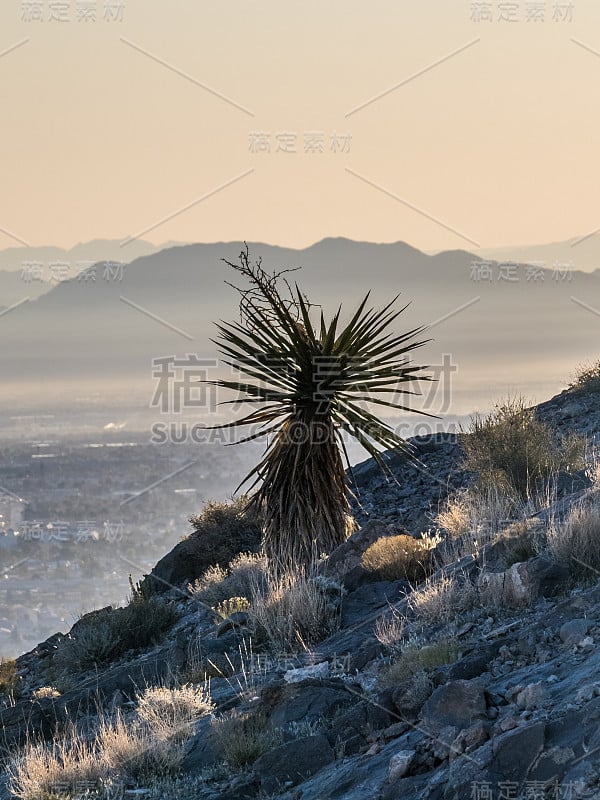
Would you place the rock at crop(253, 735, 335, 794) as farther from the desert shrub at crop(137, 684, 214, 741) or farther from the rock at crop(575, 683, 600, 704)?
the rock at crop(575, 683, 600, 704)

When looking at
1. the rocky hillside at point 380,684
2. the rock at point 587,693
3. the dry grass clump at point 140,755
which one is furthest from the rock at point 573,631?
the dry grass clump at point 140,755

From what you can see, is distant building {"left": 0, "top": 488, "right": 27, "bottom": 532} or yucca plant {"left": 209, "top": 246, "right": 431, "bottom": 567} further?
distant building {"left": 0, "top": 488, "right": 27, "bottom": 532}

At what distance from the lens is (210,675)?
1139 cm

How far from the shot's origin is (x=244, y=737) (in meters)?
8.41

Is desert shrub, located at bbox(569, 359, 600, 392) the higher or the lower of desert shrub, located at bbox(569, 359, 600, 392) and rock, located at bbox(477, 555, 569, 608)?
the higher

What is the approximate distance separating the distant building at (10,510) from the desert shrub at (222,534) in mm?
119260

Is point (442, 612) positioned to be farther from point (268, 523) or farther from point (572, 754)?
point (268, 523)

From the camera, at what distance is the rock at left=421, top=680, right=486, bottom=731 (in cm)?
731

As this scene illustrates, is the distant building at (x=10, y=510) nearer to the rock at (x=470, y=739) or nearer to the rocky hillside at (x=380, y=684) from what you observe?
the rocky hillside at (x=380, y=684)

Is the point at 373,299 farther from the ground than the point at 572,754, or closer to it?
farther from the ground

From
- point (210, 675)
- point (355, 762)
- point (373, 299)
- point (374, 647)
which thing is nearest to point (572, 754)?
point (355, 762)

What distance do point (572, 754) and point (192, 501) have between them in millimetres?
121293

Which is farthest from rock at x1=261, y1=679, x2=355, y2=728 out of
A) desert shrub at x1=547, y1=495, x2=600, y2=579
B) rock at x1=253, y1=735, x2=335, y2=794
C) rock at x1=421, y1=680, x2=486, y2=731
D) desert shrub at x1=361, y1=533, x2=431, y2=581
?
desert shrub at x1=361, y1=533, x2=431, y2=581

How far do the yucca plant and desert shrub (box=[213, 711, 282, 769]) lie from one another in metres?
5.58
